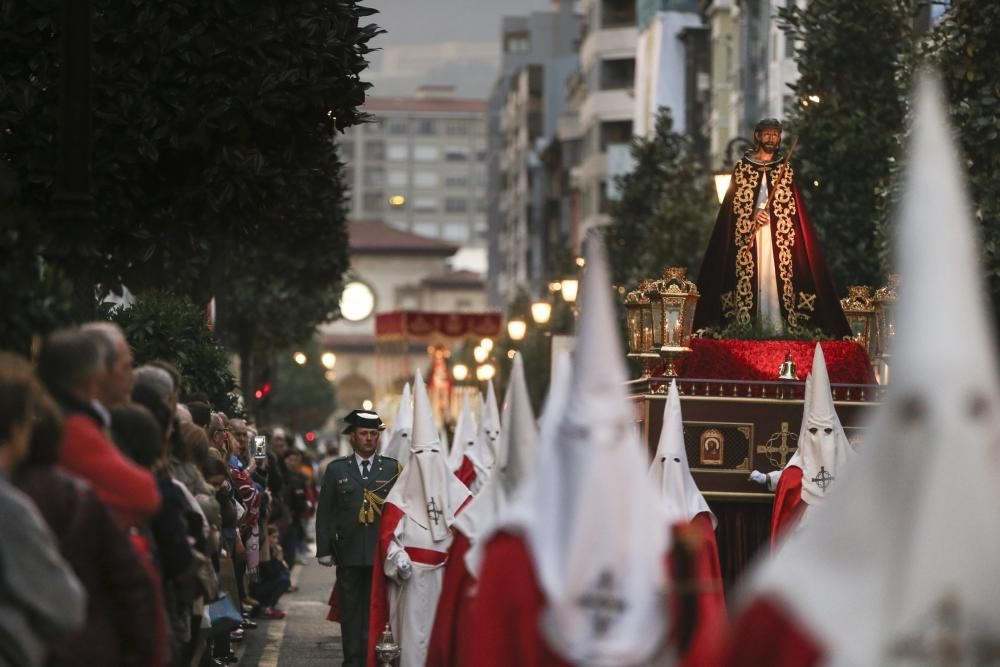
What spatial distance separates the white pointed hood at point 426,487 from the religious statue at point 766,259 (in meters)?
5.00

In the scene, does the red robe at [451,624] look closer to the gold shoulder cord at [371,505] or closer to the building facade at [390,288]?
the gold shoulder cord at [371,505]

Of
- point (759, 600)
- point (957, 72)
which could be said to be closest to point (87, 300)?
point (759, 600)

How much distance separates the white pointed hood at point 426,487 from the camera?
16.3m

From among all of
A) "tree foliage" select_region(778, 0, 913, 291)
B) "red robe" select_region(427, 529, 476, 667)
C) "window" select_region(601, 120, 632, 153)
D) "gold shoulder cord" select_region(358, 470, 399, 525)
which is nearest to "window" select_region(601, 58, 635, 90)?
"window" select_region(601, 120, 632, 153)

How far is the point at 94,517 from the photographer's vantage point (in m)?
8.16

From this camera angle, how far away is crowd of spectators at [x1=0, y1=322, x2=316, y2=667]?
299 inches

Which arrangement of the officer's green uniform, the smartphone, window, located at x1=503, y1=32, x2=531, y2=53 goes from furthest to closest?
window, located at x1=503, y1=32, x2=531, y2=53 < the smartphone < the officer's green uniform

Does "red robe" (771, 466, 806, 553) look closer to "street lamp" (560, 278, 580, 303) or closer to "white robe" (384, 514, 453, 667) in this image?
"white robe" (384, 514, 453, 667)

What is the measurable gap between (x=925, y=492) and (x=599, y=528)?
126 cm

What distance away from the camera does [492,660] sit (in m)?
7.77

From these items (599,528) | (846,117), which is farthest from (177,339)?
(846,117)

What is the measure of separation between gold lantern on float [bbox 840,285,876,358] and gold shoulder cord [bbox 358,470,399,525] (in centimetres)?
474

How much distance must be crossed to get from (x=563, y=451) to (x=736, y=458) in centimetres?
1168

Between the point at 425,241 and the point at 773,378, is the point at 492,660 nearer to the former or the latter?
the point at 773,378
